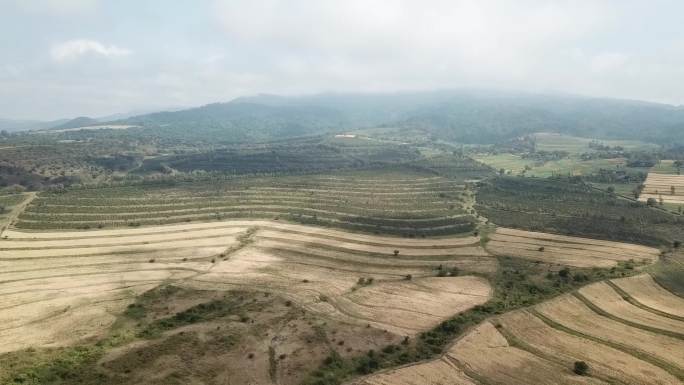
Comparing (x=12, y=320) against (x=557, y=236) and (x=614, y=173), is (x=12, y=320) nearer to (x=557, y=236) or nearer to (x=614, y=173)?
(x=557, y=236)

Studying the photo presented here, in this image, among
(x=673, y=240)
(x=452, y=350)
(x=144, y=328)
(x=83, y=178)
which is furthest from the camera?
(x=83, y=178)

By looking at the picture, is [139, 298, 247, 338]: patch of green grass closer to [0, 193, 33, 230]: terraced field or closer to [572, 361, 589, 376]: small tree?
[572, 361, 589, 376]: small tree

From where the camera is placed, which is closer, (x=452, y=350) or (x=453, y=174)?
(x=452, y=350)

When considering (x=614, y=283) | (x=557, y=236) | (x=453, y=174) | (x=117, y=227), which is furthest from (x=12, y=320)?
(x=453, y=174)

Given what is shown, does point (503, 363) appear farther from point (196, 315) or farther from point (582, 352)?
point (196, 315)

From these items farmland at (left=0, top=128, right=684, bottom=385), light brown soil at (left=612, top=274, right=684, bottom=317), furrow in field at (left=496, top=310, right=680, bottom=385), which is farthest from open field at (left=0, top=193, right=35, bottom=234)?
light brown soil at (left=612, top=274, right=684, bottom=317)

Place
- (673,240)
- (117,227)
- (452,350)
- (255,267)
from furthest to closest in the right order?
(117,227), (673,240), (255,267), (452,350)
